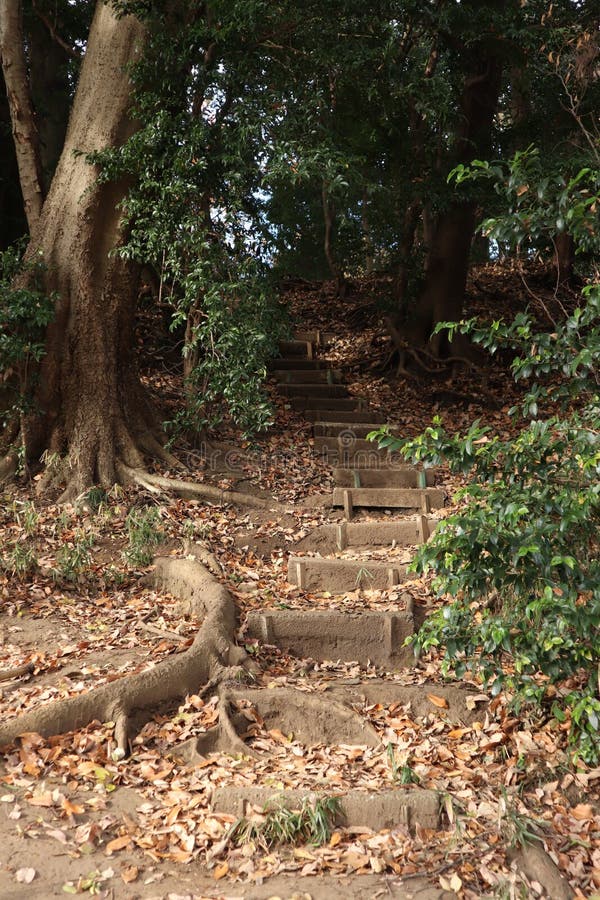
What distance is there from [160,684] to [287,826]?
1.44 metres

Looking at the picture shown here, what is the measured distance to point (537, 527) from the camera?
4.11 meters

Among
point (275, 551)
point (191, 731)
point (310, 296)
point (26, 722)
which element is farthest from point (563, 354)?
point (310, 296)

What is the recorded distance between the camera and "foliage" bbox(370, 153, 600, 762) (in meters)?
4.14

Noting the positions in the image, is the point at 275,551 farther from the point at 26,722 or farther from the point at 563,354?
the point at 563,354

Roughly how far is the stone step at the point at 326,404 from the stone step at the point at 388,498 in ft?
10.6

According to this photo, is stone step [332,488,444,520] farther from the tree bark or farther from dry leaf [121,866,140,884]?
dry leaf [121,866,140,884]

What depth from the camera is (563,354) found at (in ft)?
14.8

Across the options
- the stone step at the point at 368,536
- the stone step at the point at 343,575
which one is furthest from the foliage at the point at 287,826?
the stone step at the point at 368,536

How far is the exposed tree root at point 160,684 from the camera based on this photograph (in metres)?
4.95

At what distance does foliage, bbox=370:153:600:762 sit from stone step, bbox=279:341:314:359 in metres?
9.29

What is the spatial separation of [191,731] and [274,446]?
5.81m

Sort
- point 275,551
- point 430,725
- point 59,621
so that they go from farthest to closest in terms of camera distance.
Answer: point 275,551
point 59,621
point 430,725

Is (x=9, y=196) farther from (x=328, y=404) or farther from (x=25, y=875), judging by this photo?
(x=25, y=875)

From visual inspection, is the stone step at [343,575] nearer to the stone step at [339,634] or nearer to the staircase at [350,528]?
the staircase at [350,528]
